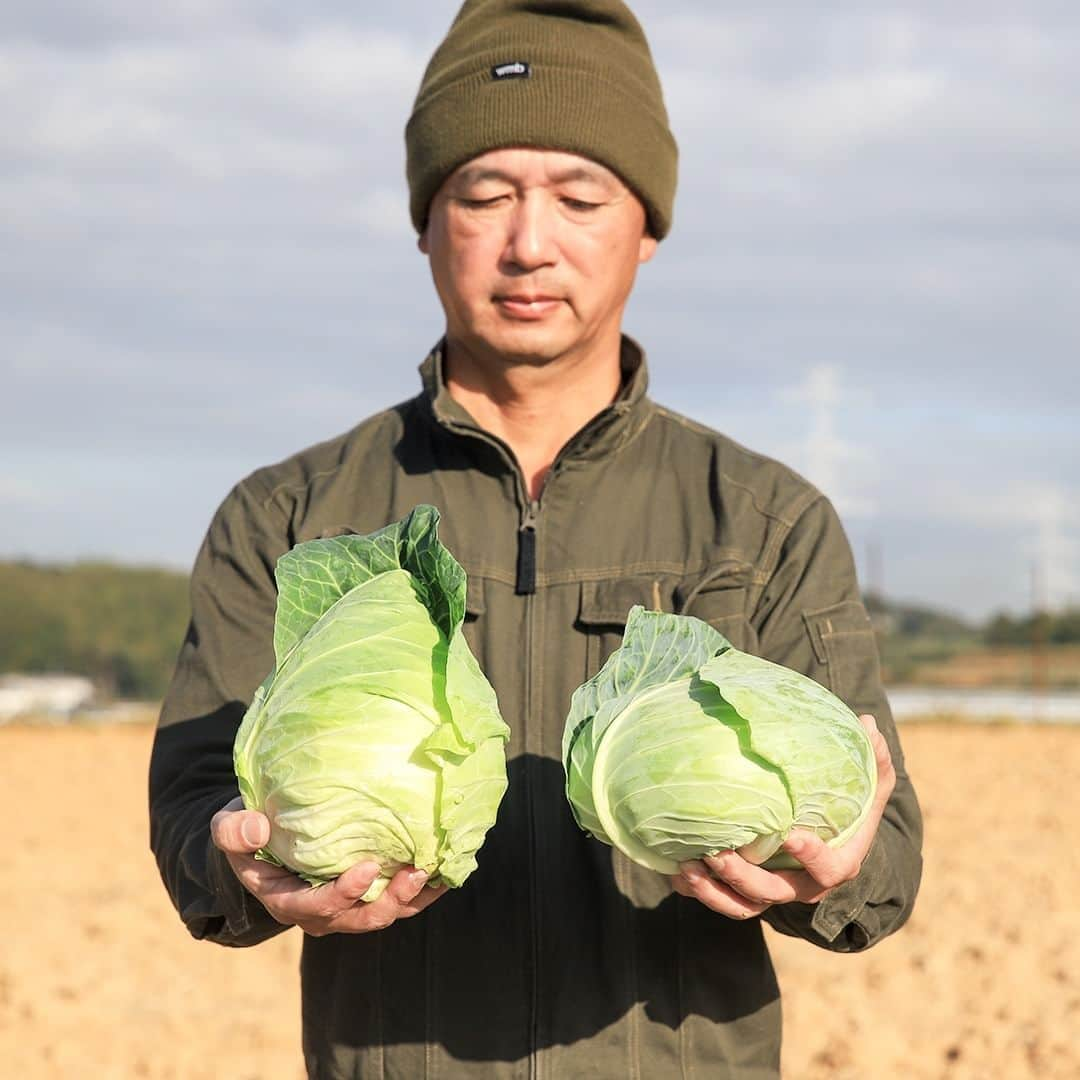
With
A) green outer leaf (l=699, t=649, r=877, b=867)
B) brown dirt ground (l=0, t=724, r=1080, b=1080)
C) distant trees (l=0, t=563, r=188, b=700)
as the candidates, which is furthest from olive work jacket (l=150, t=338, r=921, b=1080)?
distant trees (l=0, t=563, r=188, b=700)

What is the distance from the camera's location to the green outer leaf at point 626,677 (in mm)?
2791

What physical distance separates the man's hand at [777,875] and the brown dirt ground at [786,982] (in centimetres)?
571

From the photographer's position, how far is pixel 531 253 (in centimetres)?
330

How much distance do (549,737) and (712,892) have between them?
0.62 meters

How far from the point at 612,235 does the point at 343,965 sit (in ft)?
6.08

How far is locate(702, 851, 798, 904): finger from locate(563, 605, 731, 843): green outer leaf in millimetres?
229

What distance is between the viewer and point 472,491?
3471mm

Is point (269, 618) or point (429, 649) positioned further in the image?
point (269, 618)

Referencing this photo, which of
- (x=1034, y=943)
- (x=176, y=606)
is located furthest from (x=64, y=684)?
(x=1034, y=943)

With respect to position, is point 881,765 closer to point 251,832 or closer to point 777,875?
point 777,875

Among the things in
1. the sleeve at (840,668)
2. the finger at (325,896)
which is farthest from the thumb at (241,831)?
the sleeve at (840,668)

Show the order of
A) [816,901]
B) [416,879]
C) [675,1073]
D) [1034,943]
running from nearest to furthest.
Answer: [416,879], [816,901], [675,1073], [1034,943]

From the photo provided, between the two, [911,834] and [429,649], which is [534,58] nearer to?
[429,649]

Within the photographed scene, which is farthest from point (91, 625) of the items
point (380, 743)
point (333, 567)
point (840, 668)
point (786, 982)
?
point (380, 743)
